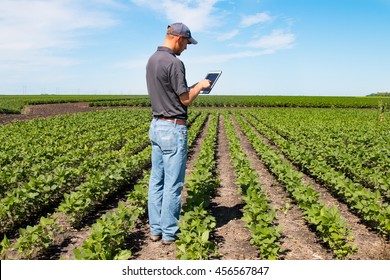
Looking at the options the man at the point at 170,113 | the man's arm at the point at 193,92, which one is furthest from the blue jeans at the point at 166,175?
the man's arm at the point at 193,92

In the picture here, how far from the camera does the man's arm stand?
384cm

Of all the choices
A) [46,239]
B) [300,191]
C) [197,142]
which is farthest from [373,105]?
[46,239]

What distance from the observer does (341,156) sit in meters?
8.46

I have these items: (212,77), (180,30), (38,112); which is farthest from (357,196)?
(38,112)

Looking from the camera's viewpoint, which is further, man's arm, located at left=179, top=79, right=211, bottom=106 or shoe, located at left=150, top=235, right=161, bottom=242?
shoe, located at left=150, top=235, right=161, bottom=242

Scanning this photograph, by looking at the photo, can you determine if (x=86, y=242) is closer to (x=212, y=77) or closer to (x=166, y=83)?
(x=166, y=83)

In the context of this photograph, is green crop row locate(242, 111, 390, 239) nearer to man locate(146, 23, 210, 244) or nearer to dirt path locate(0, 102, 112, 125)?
man locate(146, 23, 210, 244)

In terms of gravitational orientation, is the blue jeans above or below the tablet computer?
below

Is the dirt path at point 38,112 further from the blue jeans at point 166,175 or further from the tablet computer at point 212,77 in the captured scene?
the tablet computer at point 212,77

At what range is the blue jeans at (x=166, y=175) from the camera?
3.96m

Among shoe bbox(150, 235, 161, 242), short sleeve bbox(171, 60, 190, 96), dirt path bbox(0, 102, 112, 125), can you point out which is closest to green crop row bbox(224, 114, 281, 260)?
shoe bbox(150, 235, 161, 242)

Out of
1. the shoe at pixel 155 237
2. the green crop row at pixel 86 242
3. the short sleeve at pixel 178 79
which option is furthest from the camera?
the shoe at pixel 155 237

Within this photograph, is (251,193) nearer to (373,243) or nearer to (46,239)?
(373,243)

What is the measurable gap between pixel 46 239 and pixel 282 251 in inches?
110
